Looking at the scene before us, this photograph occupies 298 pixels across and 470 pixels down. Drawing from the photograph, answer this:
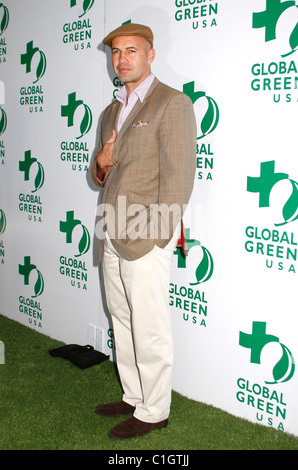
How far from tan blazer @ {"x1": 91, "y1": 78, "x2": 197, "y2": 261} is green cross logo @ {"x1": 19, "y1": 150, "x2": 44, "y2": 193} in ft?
4.35

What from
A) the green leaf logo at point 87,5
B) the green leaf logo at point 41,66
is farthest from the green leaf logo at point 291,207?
the green leaf logo at point 41,66

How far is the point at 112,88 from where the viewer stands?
2.66m

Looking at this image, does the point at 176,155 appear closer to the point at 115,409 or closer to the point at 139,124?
the point at 139,124

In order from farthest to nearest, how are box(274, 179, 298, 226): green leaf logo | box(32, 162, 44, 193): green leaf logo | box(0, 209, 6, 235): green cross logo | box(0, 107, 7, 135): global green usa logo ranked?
box(0, 209, 6, 235): green cross logo
box(0, 107, 7, 135): global green usa logo
box(32, 162, 44, 193): green leaf logo
box(274, 179, 298, 226): green leaf logo

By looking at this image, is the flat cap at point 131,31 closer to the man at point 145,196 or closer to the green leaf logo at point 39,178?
the man at point 145,196

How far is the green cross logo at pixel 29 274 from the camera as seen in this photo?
337cm

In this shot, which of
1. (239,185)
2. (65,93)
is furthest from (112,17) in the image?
(239,185)

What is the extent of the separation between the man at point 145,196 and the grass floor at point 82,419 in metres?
0.10

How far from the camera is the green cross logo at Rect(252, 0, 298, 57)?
1902mm

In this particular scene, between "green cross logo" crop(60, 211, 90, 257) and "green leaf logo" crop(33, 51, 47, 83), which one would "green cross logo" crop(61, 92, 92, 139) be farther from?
"green cross logo" crop(60, 211, 90, 257)

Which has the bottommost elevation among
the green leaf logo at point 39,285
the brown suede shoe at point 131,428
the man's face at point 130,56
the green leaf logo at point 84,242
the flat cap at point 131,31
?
the brown suede shoe at point 131,428

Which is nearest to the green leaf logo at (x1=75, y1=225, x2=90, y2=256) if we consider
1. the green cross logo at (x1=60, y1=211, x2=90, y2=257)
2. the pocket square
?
the green cross logo at (x1=60, y1=211, x2=90, y2=257)

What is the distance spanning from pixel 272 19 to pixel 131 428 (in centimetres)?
172

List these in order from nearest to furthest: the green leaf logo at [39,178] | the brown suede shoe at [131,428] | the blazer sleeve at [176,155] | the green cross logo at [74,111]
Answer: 1. the blazer sleeve at [176,155]
2. the brown suede shoe at [131,428]
3. the green cross logo at [74,111]
4. the green leaf logo at [39,178]
